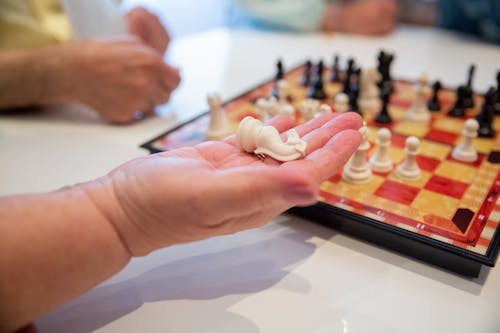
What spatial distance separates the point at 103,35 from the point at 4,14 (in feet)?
0.90

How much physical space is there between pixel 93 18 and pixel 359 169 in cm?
87

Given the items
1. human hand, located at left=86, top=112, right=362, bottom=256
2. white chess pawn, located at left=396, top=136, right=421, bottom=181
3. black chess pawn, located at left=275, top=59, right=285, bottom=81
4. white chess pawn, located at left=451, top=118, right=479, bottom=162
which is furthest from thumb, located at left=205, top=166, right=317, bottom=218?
black chess pawn, located at left=275, top=59, right=285, bottom=81

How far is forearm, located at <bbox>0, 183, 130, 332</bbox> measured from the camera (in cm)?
53

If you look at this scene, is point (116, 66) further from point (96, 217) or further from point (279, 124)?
point (96, 217)

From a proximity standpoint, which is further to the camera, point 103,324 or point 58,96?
point 58,96

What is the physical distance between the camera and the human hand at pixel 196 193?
1.70ft

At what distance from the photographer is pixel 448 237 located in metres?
0.71

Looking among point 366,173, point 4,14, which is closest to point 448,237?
point 366,173

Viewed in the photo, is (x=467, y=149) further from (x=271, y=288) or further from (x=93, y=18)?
(x=93, y=18)

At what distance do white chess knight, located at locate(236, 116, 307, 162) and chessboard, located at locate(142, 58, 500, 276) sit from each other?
16 cm

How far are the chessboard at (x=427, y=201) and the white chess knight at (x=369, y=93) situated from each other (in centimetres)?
8

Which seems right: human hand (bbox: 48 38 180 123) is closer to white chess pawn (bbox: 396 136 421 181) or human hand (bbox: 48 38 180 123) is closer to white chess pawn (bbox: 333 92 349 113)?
white chess pawn (bbox: 333 92 349 113)

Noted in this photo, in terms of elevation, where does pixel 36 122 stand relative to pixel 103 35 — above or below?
below

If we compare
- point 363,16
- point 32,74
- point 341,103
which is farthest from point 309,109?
point 363,16
